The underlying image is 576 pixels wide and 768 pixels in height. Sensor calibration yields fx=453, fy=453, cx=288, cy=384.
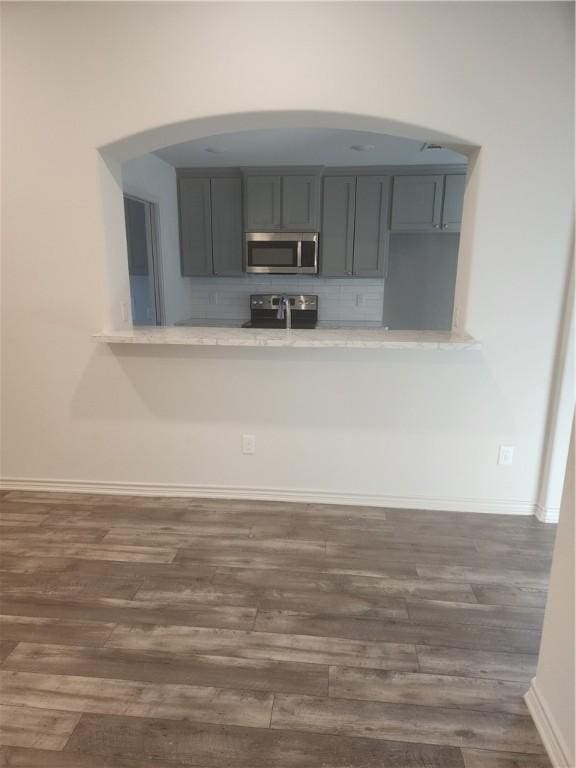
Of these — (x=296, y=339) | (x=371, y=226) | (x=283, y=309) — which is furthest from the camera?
(x=283, y=309)

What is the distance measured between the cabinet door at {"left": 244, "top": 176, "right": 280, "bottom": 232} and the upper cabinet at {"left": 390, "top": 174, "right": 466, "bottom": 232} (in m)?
1.16

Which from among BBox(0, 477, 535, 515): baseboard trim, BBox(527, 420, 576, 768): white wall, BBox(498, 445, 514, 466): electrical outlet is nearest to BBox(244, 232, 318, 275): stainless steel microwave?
BBox(0, 477, 535, 515): baseboard trim

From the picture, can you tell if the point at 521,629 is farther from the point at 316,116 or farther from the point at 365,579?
the point at 316,116

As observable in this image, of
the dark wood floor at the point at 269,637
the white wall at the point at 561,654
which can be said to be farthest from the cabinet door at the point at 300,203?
the white wall at the point at 561,654

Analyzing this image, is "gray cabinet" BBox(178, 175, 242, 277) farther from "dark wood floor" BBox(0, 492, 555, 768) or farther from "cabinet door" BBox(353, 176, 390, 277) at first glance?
"dark wood floor" BBox(0, 492, 555, 768)

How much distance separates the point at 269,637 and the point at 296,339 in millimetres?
1345

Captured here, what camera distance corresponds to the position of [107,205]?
2.48m

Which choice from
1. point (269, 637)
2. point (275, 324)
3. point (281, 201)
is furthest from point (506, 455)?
point (281, 201)

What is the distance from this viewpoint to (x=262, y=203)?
449cm

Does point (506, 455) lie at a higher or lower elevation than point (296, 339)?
lower

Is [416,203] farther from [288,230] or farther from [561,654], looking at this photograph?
[561,654]

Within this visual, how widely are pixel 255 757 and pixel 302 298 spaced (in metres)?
4.06

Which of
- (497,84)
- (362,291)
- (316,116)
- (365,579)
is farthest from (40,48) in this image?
(362,291)

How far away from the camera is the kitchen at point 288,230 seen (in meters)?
4.24
